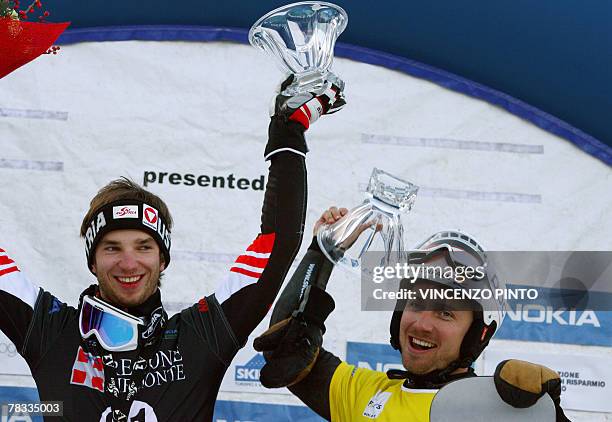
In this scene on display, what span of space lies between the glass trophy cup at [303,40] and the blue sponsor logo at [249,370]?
121 centimetres

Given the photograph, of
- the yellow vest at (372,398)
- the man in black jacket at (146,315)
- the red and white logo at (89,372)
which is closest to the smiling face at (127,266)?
the man in black jacket at (146,315)

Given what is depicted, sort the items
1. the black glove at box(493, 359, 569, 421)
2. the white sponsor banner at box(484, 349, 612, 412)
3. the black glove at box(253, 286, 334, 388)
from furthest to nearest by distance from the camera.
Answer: the white sponsor banner at box(484, 349, 612, 412) < the black glove at box(253, 286, 334, 388) < the black glove at box(493, 359, 569, 421)

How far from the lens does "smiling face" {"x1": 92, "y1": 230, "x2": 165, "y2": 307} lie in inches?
83.0

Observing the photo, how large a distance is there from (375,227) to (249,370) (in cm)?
114

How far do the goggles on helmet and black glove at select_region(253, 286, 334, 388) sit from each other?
265mm

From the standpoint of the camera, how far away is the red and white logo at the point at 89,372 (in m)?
2.09

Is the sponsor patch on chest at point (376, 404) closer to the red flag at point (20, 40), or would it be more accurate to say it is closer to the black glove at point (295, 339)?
the black glove at point (295, 339)

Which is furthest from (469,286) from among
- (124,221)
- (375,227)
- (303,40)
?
(124,221)

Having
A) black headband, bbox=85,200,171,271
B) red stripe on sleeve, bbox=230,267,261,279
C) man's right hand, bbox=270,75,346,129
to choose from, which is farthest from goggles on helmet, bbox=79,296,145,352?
man's right hand, bbox=270,75,346,129

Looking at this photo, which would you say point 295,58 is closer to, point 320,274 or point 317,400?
point 320,274

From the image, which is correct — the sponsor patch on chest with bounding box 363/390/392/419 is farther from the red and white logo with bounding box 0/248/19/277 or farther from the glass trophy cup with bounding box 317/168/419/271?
the red and white logo with bounding box 0/248/19/277

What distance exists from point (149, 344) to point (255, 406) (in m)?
1.04

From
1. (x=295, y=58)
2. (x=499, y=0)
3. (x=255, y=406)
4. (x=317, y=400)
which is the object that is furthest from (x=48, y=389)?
(x=499, y=0)

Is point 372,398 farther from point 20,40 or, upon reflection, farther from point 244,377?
point 20,40
